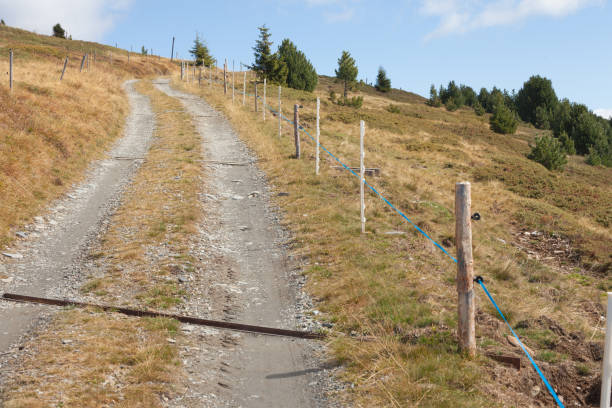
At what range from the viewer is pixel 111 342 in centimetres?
596

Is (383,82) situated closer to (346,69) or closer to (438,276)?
(346,69)

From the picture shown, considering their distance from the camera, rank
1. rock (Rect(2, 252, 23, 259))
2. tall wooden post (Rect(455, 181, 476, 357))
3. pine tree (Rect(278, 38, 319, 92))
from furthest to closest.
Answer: pine tree (Rect(278, 38, 319, 92)), rock (Rect(2, 252, 23, 259)), tall wooden post (Rect(455, 181, 476, 357))

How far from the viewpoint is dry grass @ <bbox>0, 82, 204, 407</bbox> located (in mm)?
4957

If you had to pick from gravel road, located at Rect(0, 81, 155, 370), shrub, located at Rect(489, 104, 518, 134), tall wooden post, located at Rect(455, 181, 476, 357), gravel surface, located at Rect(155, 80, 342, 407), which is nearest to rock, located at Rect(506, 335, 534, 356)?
tall wooden post, located at Rect(455, 181, 476, 357)

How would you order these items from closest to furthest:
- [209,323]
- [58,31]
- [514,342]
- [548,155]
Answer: [514,342] → [209,323] → [548,155] → [58,31]

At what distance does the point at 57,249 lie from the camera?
978cm

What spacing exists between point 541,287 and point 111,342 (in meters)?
8.60

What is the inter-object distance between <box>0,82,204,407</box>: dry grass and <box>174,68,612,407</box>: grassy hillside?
2330 mm

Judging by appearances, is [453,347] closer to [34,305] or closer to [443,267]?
[443,267]

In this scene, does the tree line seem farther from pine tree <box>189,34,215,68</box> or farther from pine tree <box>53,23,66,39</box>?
pine tree <box>53,23,66,39</box>

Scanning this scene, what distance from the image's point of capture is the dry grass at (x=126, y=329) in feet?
16.3

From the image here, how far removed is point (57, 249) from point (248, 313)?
16.5 feet

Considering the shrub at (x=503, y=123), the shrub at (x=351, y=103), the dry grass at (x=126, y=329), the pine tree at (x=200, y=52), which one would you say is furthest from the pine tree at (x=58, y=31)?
the dry grass at (x=126, y=329)

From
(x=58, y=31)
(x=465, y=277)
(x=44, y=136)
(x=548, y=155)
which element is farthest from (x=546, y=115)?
(x=58, y=31)
